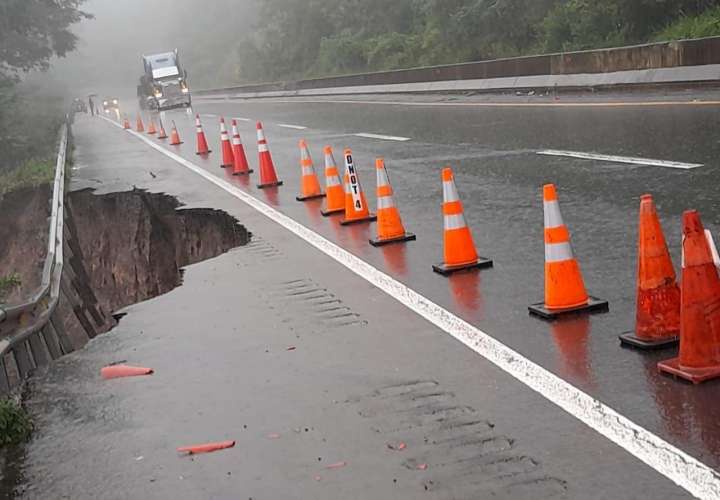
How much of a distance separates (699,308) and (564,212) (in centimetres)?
459

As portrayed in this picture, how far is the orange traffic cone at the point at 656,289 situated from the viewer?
5.14 meters

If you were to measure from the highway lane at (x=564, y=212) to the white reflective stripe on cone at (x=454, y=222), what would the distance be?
404 millimetres

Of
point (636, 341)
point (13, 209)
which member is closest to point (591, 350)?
point (636, 341)

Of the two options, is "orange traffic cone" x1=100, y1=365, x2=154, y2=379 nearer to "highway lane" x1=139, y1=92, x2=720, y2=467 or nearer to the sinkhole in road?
"highway lane" x1=139, y1=92, x2=720, y2=467

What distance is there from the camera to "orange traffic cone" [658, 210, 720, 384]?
15.0 feet

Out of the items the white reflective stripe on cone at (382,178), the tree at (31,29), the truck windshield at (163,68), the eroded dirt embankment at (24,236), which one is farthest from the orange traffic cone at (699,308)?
the truck windshield at (163,68)

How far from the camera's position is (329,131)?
75.4 ft

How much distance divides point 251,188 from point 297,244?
5.12 meters

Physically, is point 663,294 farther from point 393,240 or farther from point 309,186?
point 309,186

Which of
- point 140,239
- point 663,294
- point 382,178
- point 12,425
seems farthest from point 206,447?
point 140,239

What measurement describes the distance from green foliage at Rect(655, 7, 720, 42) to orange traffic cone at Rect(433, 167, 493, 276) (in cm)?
1474

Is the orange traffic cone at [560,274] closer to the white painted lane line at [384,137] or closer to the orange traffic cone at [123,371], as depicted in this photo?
the orange traffic cone at [123,371]

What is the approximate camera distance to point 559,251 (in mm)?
5957

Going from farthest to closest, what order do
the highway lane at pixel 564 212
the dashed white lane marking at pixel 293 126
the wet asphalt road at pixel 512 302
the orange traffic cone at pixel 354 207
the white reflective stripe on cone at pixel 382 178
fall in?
1. the dashed white lane marking at pixel 293 126
2. the orange traffic cone at pixel 354 207
3. the white reflective stripe on cone at pixel 382 178
4. the highway lane at pixel 564 212
5. the wet asphalt road at pixel 512 302
